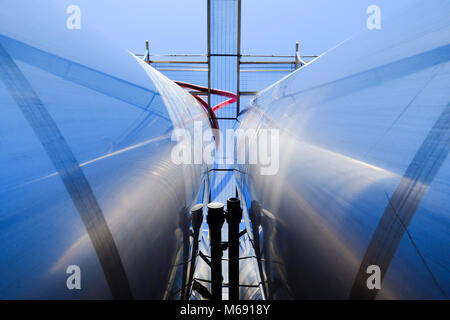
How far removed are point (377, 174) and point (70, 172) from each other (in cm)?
62

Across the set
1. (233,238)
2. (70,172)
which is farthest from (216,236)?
(70,172)

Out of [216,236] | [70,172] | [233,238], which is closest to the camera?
[70,172]

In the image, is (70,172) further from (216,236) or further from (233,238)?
(233,238)

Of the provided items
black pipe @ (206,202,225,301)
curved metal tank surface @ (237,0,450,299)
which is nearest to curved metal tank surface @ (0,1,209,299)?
curved metal tank surface @ (237,0,450,299)

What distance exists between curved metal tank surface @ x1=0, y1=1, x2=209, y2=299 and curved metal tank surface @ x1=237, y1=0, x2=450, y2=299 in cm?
44

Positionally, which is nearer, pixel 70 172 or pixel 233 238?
pixel 70 172

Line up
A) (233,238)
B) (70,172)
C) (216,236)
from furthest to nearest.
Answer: (233,238) → (216,236) → (70,172)

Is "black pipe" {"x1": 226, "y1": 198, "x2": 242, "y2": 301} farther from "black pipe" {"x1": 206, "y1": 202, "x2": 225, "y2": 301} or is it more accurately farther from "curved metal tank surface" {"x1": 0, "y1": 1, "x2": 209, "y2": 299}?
"curved metal tank surface" {"x1": 0, "y1": 1, "x2": 209, "y2": 299}

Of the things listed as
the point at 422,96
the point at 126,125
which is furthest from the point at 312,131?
the point at 126,125

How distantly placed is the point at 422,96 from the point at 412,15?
0.37 m

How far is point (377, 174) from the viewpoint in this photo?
0.43 metres

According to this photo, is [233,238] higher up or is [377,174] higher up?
[377,174]

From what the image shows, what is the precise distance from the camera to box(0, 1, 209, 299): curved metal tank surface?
0.33 m
